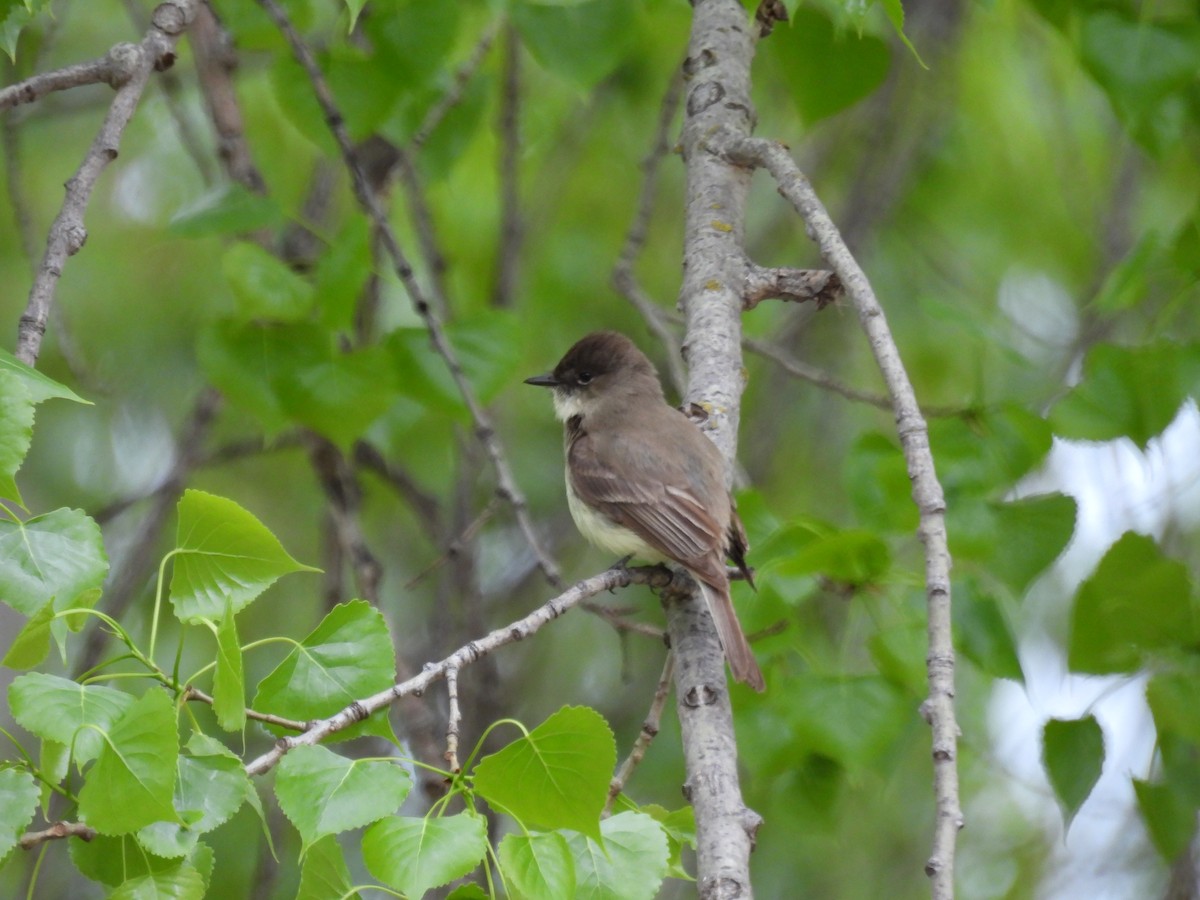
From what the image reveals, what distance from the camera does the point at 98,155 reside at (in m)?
2.29

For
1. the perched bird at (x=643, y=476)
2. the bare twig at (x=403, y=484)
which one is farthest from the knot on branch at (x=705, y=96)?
the bare twig at (x=403, y=484)

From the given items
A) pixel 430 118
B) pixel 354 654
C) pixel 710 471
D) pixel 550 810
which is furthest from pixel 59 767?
pixel 430 118

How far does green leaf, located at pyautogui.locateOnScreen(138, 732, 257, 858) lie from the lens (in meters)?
1.70

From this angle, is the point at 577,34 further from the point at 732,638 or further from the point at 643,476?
the point at 732,638

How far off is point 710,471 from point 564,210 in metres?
3.78

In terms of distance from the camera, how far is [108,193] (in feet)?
21.8

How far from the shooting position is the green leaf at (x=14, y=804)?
159cm

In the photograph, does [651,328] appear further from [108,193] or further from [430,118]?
[108,193]

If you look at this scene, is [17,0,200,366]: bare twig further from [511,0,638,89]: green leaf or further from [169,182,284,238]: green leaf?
[511,0,638,89]: green leaf

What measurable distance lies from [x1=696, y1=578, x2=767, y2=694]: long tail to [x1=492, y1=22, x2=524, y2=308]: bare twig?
238 centimetres

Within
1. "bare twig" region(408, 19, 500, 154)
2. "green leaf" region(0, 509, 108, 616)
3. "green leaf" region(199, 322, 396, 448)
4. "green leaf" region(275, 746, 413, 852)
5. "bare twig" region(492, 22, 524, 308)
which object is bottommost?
"green leaf" region(275, 746, 413, 852)

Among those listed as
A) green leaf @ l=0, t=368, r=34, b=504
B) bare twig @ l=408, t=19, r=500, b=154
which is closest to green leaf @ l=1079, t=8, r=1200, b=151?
bare twig @ l=408, t=19, r=500, b=154

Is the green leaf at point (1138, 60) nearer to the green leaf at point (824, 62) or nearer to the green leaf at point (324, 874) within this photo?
the green leaf at point (824, 62)

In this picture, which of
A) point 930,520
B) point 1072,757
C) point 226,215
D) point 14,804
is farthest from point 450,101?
point 14,804
